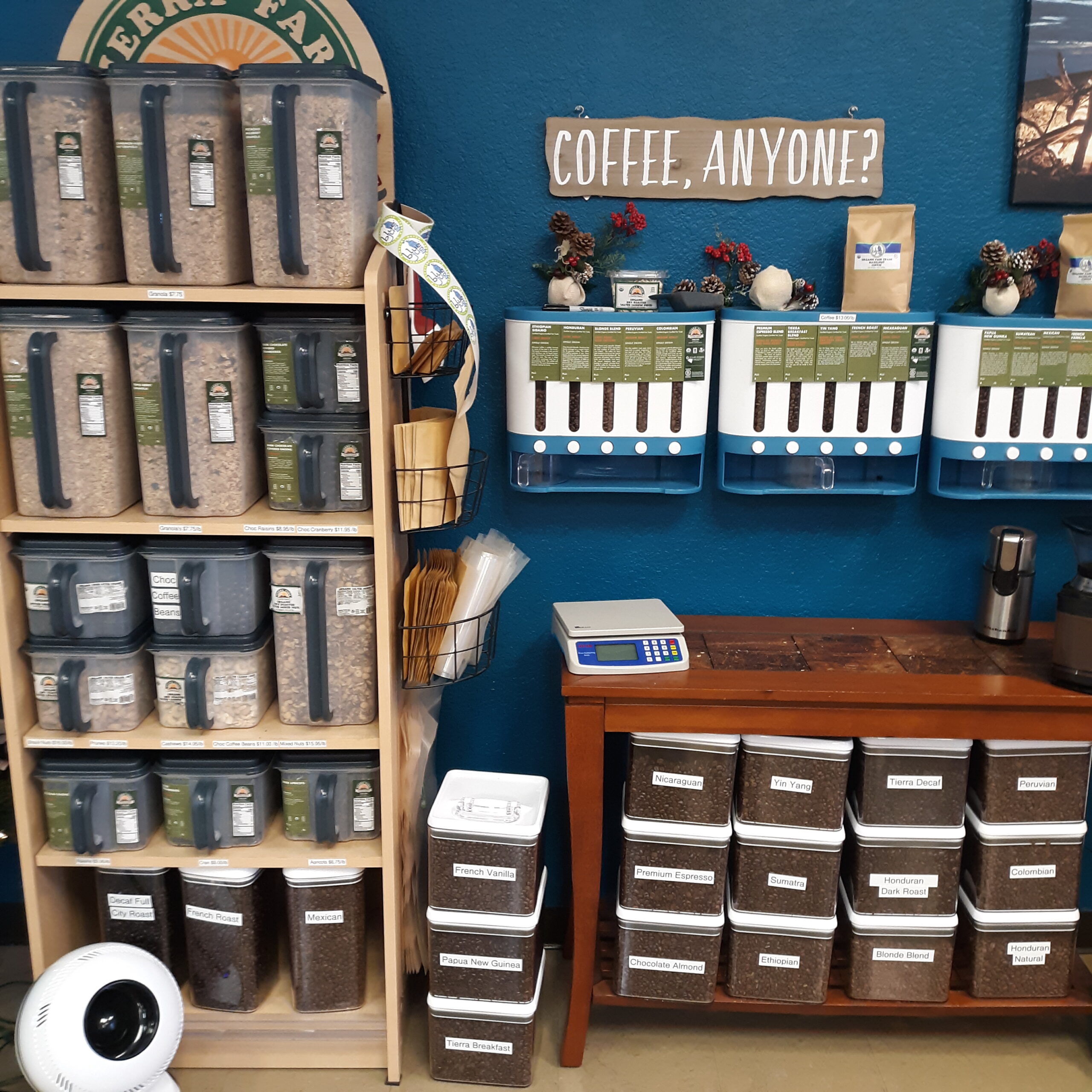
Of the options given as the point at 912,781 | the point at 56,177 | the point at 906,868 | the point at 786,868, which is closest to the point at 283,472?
the point at 56,177

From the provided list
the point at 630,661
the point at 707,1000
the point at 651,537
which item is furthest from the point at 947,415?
the point at 707,1000

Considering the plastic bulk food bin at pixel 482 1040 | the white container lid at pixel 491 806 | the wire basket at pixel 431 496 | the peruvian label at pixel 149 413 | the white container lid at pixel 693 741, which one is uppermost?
the peruvian label at pixel 149 413

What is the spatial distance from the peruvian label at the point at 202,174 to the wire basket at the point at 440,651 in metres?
0.93

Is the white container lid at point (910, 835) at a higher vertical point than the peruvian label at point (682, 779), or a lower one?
lower

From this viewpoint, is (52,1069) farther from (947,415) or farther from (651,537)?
(947,415)

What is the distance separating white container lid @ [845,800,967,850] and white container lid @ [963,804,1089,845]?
57mm

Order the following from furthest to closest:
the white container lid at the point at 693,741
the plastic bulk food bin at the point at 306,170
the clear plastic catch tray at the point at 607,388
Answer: the clear plastic catch tray at the point at 607,388, the white container lid at the point at 693,741, the plastic bulk food bin at the point at 306,170

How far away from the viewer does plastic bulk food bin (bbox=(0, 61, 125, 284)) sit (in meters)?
1.97

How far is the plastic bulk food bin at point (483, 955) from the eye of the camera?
2322 mm

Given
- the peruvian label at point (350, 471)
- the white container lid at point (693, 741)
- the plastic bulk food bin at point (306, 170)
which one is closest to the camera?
the plastic bulk food bin at point (306, 170)

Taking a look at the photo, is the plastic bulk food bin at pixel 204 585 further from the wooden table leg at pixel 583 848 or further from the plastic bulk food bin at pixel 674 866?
the plastic bulk food bin at pixel 674 866

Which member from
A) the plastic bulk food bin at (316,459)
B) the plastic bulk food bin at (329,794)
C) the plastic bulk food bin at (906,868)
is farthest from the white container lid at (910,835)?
the plastic bulk food bin at (316,459)

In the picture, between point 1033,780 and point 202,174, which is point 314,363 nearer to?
point 202,174

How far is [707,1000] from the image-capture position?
2.42 m
